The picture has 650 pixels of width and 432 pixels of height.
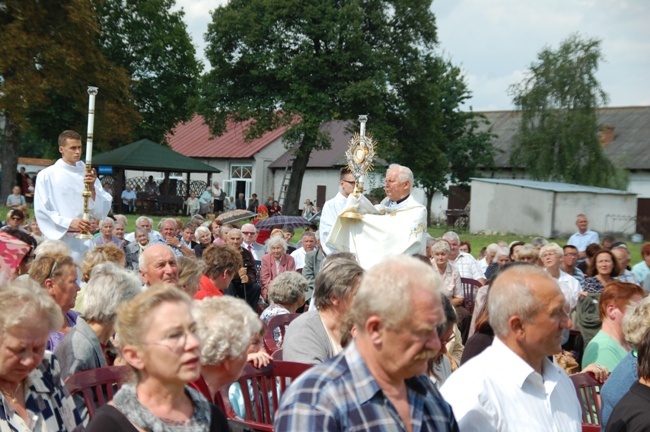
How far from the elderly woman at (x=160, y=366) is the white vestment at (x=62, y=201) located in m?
5.59

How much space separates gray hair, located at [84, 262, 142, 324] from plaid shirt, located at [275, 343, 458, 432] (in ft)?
7.34

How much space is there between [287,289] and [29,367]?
3.63m

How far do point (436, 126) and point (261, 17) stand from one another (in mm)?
9631

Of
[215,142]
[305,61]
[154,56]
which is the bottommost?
[215,142]

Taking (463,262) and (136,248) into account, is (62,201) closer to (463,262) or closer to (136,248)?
(136,248)

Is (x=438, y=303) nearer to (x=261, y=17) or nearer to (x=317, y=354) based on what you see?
(x=317, y=354)

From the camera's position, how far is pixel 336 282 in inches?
200

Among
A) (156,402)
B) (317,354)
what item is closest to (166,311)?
(156,402)

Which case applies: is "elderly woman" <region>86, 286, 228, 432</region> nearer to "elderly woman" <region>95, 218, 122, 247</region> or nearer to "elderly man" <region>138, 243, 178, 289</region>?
"elderly man" <region>138, 243, 178, 289</region>

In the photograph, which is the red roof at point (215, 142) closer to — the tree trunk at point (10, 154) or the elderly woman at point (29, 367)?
the tree trunk at point (10, 154)

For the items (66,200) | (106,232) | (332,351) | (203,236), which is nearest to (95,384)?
(332,351)

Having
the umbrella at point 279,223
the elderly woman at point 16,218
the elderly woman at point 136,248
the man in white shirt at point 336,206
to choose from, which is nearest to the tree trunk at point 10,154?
the umbrella at point 279,223

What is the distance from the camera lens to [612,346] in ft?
18.9

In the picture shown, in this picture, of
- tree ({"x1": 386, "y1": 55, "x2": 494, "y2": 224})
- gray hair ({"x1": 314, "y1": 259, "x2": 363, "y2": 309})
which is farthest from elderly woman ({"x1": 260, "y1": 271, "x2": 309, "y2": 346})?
tree ({"x1": 386, "y1": 55, "x2": 494, "y2": 224})
